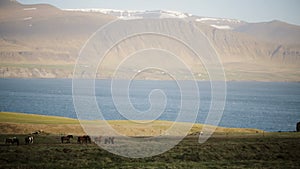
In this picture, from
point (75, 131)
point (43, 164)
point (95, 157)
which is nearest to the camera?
point (43, 164)

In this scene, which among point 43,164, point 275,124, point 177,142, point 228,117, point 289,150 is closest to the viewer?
point 43,164

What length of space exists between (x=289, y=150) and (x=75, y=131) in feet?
101

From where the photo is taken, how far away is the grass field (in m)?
40.6

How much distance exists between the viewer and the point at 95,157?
43.2m

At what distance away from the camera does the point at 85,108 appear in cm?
14950

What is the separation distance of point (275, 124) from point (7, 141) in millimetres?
92443

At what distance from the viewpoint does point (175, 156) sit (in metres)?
44.2

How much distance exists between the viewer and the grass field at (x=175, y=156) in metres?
40.6

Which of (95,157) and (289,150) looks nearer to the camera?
(95,157)

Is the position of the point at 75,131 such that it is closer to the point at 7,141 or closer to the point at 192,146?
the point at 7,141

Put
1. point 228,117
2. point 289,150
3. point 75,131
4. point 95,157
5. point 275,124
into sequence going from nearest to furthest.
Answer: point 95,157 < point 289,150 < point 75,131 < point 275,124 < point 228,117

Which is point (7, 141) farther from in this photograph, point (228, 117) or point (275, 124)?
point (228, 117)

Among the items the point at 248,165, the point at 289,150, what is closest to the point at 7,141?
the point at 248,165

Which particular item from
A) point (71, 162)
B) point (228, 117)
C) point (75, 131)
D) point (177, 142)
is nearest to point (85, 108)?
point (228, 117)
